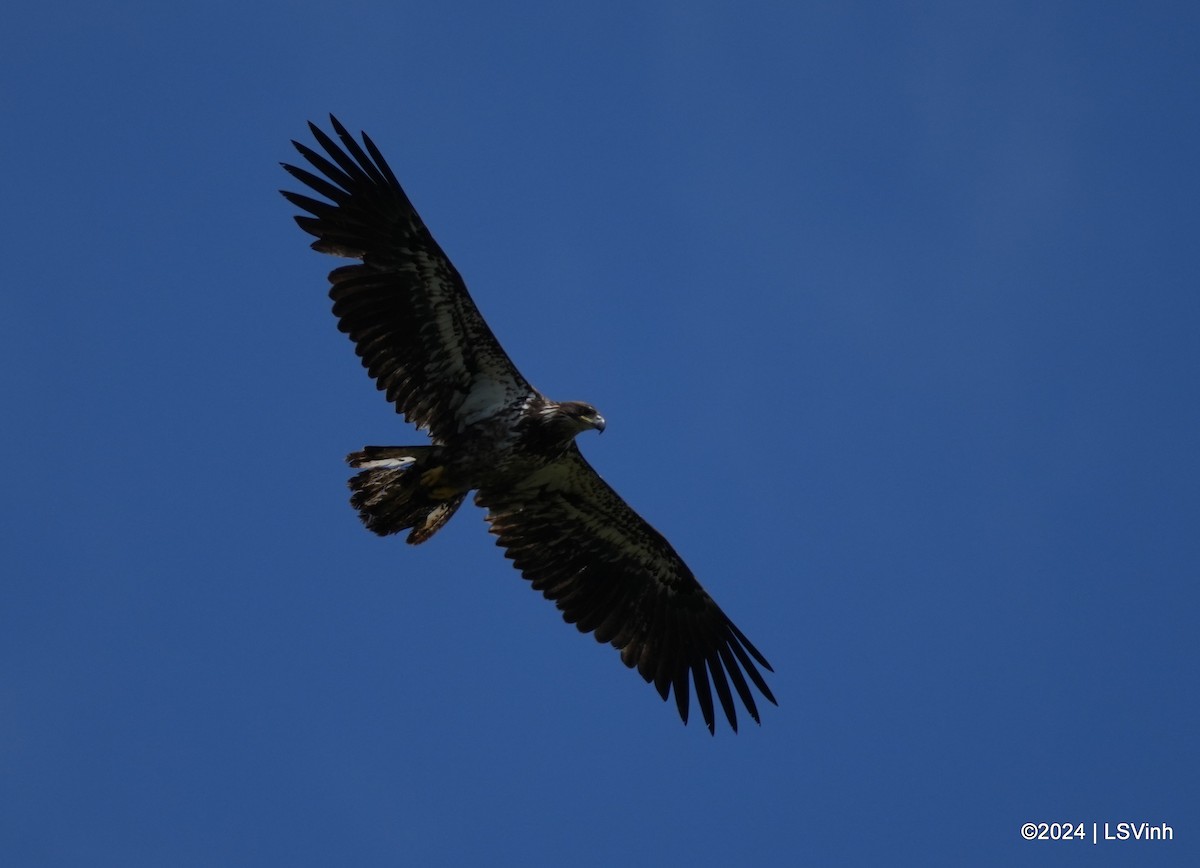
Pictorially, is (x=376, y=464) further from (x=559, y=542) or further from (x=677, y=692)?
(x=677, y=692)

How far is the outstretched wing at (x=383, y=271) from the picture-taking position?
14.1 m

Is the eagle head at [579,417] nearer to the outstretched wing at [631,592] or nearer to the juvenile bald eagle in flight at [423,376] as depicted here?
the juvenile bald eagle in flight at [423,376]

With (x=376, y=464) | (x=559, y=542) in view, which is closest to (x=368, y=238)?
(x=376, y=464)

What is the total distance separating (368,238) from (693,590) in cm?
514

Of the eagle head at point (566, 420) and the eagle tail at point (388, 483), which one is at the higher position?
the eagle head at point (566, 420)

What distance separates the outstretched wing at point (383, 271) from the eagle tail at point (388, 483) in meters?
0.83

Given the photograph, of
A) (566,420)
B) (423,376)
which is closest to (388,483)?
(423,376)

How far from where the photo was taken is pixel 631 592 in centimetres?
1584

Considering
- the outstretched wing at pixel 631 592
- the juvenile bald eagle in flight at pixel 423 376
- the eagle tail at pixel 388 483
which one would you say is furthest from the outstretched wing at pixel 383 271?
the outstretched wing at pixel 631 592

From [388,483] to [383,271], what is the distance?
205 cm

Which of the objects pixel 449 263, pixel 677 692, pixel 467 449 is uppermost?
pixel 449 263

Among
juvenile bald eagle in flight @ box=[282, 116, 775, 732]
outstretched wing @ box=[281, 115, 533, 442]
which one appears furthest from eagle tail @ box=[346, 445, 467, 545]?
outstretched wing @ box=[281, 115, 533, 442]

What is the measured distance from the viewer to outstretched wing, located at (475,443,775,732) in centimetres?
1548

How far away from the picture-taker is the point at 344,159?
1416 cm
